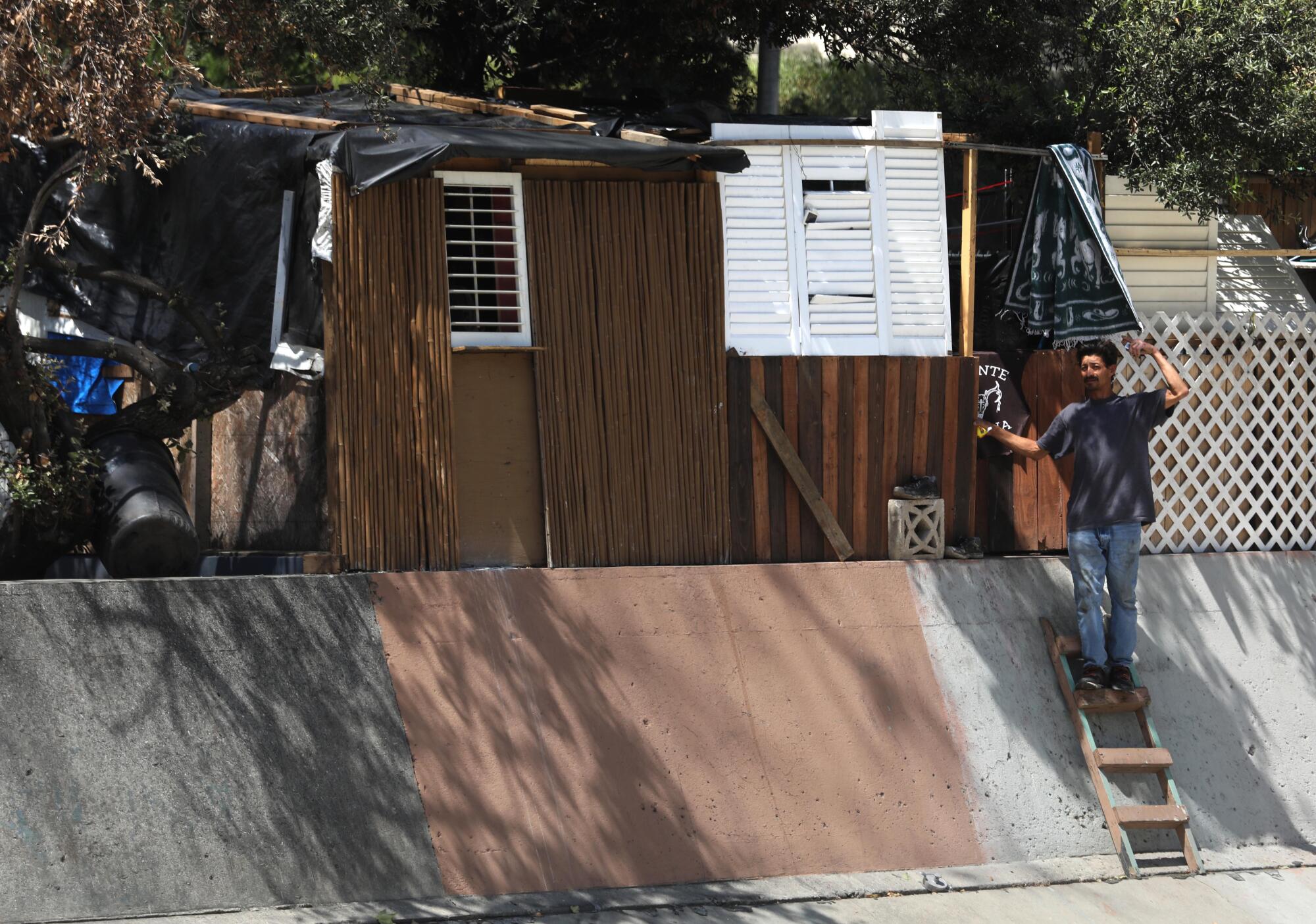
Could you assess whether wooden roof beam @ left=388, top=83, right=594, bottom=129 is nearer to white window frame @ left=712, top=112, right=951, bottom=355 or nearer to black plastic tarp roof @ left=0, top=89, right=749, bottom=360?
black plastic tarp roof @ left=0, top=89, right=749, bottom=360

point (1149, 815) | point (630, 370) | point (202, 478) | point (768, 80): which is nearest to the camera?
point (1149, 815)

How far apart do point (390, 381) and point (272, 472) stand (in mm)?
1814

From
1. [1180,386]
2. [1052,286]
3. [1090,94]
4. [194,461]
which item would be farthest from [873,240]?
[194,461]

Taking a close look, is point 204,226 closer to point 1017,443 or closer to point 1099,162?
point 1017,443

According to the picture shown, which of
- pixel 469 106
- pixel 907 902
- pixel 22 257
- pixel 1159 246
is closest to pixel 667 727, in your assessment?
pixel 907 902

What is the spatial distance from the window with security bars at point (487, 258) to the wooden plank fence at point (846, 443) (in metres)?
1.37

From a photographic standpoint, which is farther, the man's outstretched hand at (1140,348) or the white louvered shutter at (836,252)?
the white louvered shutter at (836,252)

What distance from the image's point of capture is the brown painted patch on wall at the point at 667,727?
21.5 feet

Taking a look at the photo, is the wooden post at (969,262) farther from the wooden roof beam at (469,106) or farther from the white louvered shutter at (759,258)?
the wooden roof beam at (469,106)

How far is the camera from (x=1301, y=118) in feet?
31.1

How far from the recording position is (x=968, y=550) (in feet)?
27.5

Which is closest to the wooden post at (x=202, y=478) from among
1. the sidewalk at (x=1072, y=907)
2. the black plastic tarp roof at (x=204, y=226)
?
the black plastic tarp roof at (x=204, y=226)

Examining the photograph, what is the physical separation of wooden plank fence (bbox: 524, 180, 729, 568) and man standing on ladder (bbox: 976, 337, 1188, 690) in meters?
2.09

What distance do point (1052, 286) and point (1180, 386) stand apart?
1439 mm
